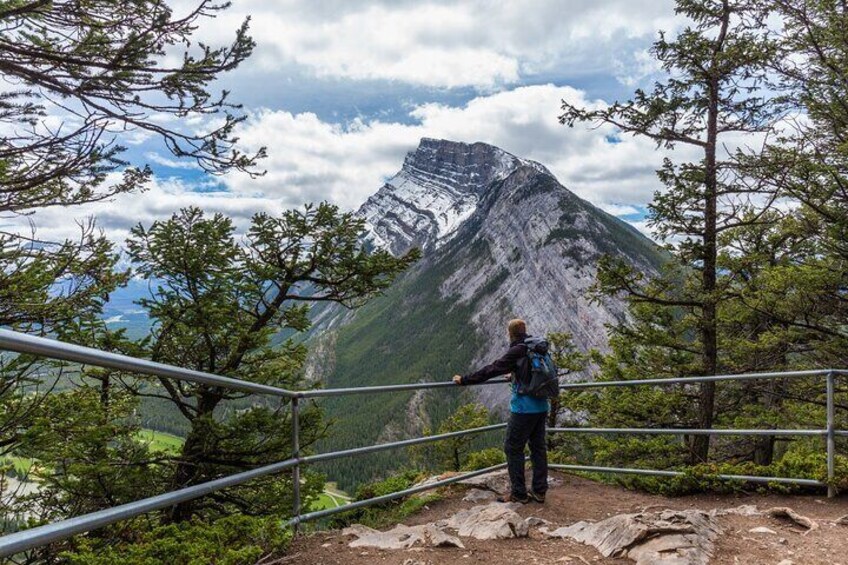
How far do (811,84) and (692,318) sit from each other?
245 inches

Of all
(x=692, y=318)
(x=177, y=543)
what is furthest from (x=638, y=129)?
(x=177, y=543)

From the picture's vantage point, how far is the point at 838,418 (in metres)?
13.3

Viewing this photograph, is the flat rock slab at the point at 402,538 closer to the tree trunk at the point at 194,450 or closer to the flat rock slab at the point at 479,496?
the flat rock slab at the point at 479,496

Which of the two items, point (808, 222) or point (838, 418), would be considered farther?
point (838, 418)

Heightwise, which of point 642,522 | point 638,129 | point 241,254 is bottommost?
point 642,522

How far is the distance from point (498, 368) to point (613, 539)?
202 centimetres

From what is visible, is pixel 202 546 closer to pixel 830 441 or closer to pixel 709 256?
pixel 830 441

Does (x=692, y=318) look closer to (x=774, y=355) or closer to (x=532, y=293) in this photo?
(x=774, y=355)

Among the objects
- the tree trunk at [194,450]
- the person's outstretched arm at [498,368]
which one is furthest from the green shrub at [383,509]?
the tree trunk at [194,450]

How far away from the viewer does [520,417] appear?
597 cm

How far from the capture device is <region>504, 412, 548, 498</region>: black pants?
19.6 feet

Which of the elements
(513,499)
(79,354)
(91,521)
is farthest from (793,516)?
(79,354)

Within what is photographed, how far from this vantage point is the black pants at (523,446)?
5.98m

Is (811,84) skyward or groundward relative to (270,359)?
skyward
